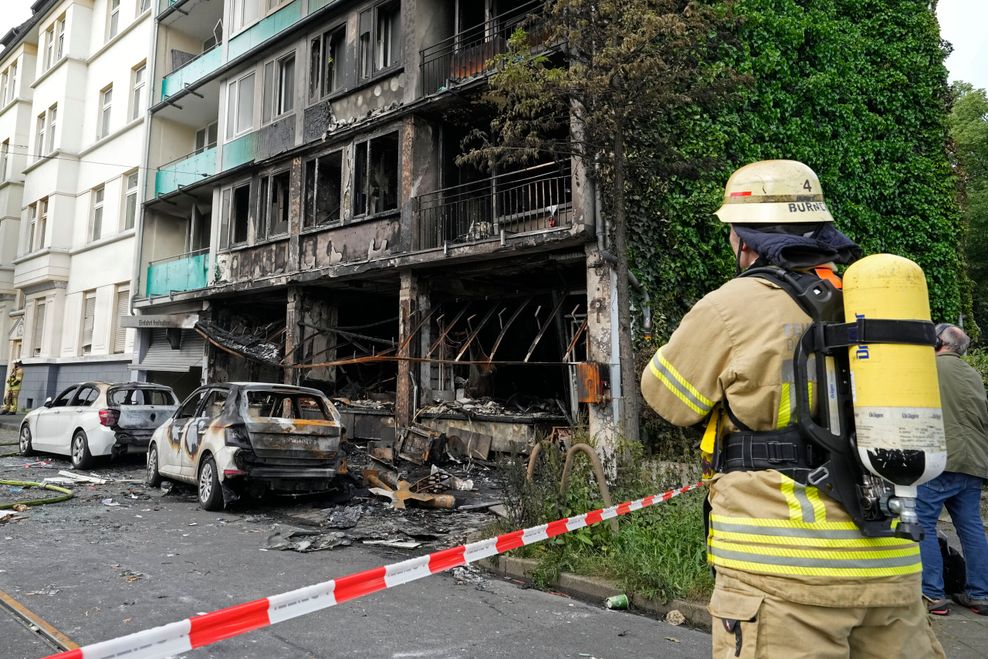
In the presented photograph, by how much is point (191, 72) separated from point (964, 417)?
20.5m

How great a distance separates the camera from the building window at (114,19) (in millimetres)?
24109

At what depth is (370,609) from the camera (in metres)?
4.79

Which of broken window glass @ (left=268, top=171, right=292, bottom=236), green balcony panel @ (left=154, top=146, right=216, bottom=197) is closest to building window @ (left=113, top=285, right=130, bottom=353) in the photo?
green balcony panel @ (left=154, top=146, right=216, bottom=197)

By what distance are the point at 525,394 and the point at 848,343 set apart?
11.7 m

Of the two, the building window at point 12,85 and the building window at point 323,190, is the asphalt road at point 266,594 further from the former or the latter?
the building window at point 12,85

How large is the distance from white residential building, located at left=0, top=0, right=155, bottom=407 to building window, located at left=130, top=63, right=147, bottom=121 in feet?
0.14

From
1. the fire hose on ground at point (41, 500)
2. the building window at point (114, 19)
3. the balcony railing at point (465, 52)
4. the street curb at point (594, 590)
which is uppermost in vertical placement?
the building window at point (114, 19)

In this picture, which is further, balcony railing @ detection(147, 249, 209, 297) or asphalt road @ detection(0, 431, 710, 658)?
balcony railing @ detection(147, 249, 209, 297)

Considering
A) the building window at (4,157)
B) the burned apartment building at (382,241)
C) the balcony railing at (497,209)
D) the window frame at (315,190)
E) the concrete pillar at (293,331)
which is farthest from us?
the building window at (4,157)

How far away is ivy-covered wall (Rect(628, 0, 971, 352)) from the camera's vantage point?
11180mm

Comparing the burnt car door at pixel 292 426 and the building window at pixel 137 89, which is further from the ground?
the building window at pixel 137 89

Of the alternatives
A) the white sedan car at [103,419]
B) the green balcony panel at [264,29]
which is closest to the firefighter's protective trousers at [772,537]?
the white sedan car at [103,419]

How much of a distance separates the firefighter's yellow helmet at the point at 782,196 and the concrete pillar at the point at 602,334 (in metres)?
7.89

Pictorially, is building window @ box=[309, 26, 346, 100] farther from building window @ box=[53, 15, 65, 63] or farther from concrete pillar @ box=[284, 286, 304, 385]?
building window @ box=[53, 15, 65, 63]
